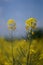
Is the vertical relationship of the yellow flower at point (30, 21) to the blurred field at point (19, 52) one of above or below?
above

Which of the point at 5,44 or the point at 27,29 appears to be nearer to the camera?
the point at 27,29

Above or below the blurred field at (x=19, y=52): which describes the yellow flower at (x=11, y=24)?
above

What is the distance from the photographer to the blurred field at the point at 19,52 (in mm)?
2531

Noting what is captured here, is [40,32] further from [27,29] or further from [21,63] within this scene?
[21,63]

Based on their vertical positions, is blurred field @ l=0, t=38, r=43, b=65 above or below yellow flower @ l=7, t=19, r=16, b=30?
below

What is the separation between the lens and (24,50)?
8.29ft

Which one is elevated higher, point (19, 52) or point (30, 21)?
point (30, 21)

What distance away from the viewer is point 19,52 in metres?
2.56

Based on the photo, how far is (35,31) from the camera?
8.28 feet

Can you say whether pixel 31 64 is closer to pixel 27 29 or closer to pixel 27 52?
pixel 27 52

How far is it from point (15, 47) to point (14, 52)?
44 mm

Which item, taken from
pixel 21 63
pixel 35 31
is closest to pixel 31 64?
pixel 21 63

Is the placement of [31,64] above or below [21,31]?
below

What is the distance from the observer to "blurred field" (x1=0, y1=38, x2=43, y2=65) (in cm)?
253
